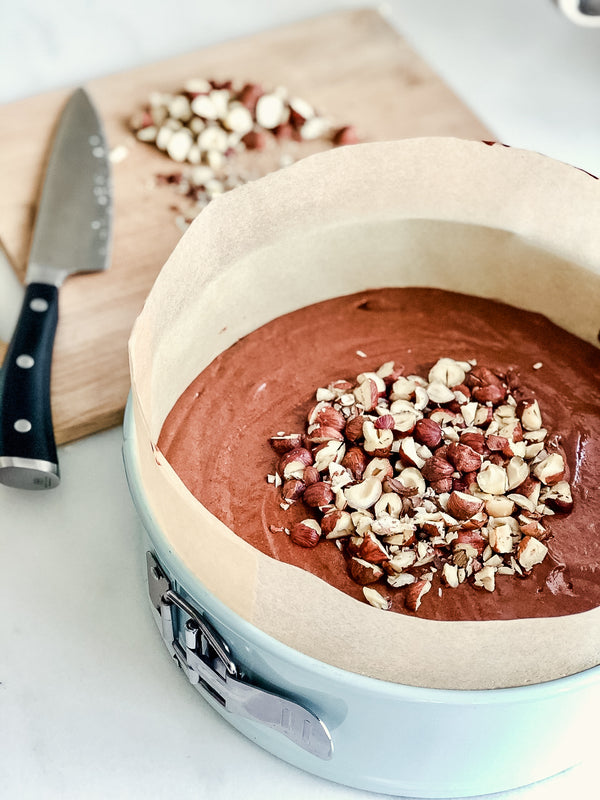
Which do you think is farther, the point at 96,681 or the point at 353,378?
the point at 353,378

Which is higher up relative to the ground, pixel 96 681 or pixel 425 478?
pixel 425 478

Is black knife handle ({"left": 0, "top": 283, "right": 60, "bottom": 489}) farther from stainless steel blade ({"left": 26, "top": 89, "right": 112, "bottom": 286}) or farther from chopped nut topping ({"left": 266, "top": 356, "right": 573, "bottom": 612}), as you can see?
chopped nut topping ({"left": 266, "top": 356, "right": 573, "bottom": 612})

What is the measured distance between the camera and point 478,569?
750 mm

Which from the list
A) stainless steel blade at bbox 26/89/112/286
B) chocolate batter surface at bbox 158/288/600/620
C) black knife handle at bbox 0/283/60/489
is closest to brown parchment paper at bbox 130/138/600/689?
chocolate batter surface at bbox 158/288/600/620

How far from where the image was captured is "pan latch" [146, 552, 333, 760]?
68cm

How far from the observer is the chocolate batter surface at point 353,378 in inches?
29.7

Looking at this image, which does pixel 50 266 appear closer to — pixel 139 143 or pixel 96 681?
pixel 139 143

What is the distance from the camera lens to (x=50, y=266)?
1021 millimetres

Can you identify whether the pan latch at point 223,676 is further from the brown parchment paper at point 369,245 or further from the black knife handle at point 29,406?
the black knife handle at point 29,406

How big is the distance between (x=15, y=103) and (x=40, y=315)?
389 millimetres

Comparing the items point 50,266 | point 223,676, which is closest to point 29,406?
point 50,266

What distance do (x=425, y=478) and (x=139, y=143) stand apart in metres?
0.61

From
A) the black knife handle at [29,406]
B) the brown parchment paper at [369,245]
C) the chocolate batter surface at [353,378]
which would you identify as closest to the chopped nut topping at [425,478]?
the chocolate batter surface at [353,378]

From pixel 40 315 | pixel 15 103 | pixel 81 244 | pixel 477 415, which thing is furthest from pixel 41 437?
pixel 15 103
